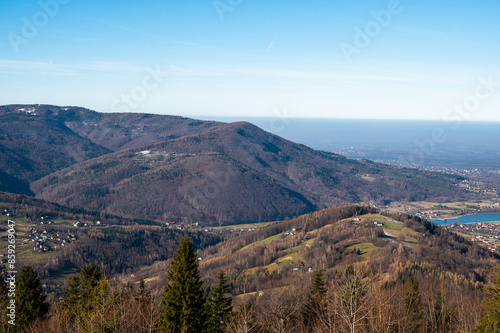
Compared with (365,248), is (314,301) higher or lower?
higher

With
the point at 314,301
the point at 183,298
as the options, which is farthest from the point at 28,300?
the point at 314,301

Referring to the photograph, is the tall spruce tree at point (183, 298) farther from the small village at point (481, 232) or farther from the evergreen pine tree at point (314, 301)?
the small village at point (481, 232)

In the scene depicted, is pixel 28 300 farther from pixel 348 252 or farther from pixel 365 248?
pixel 365 248

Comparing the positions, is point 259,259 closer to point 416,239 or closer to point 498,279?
point 416,239

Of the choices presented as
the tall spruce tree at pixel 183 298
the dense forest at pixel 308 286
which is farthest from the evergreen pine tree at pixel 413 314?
the tall spruce tree at pixel 183 298

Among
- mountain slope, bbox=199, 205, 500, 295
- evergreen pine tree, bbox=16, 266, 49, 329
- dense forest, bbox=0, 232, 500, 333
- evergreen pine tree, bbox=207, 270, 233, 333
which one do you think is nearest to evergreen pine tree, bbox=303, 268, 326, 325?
dense forest, bbox=0, 232, 500, 333

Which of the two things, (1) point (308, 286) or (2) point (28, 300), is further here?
(1) point (308, 286)
